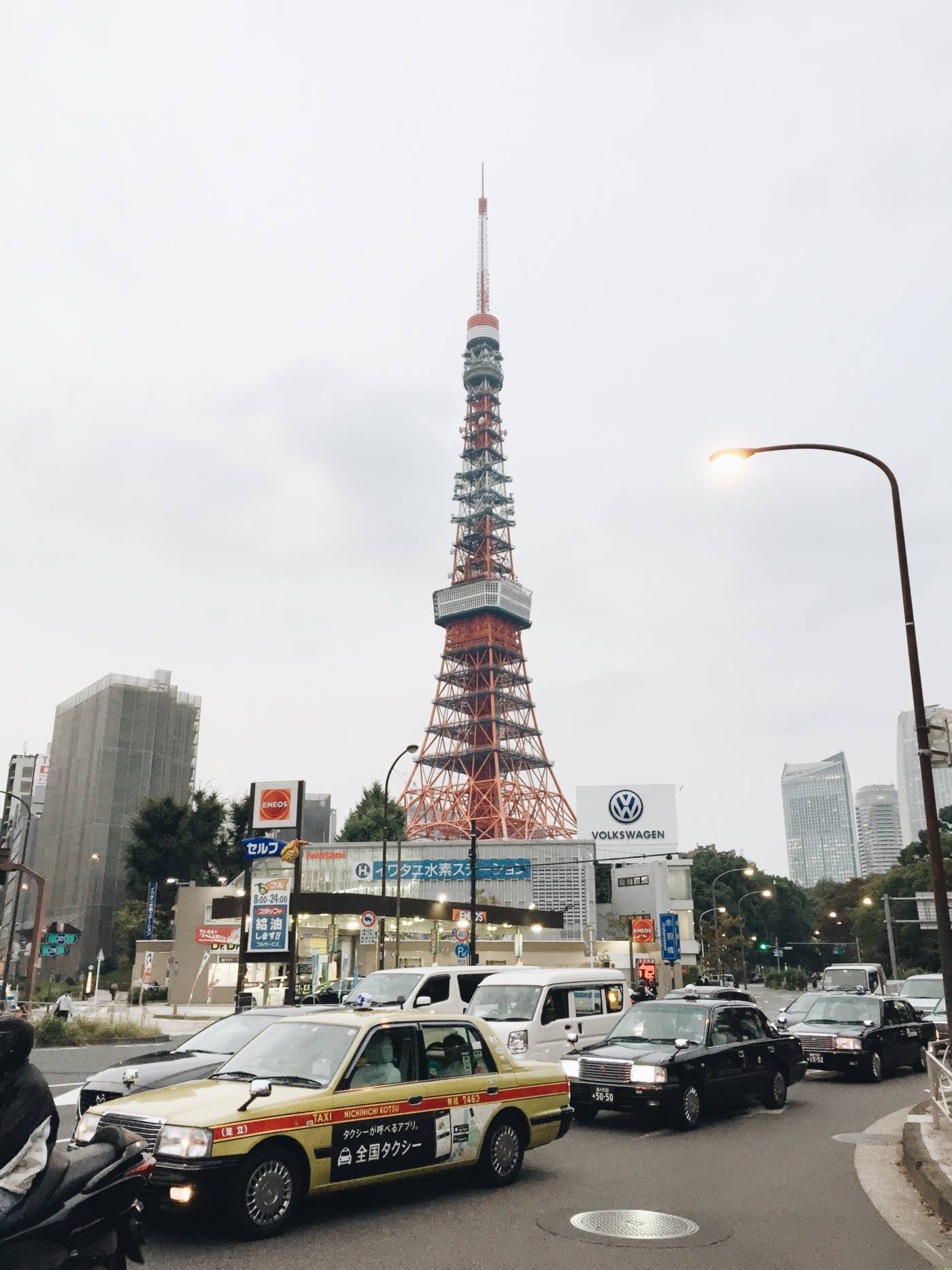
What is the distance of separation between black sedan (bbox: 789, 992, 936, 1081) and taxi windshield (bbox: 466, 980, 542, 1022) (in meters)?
6.08

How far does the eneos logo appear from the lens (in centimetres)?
3184

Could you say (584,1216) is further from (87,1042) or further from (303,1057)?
(87,1042)

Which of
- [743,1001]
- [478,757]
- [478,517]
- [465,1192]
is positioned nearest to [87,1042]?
[743,1001]

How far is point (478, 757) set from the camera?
96.4m

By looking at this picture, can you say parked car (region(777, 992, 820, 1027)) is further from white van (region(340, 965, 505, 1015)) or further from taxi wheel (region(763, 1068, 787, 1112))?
white van (region(340, 965, 505, 1015))

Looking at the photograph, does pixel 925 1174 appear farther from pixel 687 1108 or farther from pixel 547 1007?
pixel 547 1007

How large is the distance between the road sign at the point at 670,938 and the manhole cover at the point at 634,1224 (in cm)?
4686

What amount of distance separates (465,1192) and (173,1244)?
9.22 ft

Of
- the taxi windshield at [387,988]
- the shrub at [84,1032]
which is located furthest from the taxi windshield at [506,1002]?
the shrub at [84,1032]

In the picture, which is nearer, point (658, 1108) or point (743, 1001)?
point (658, 1108)

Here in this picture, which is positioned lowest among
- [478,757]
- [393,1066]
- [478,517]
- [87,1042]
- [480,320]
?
[87,1042]

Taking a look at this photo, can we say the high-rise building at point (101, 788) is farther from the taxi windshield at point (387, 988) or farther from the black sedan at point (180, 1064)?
the black sedan at point (180, 1064)

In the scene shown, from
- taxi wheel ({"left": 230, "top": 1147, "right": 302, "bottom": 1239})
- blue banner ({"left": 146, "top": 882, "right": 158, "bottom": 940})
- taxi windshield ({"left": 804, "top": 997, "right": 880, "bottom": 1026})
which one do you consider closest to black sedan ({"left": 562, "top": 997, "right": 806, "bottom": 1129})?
taxi windshield ({"left": 804, "top": 997, "right": 880, "bottom": 1026})

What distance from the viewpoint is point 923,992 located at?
25953 mm
